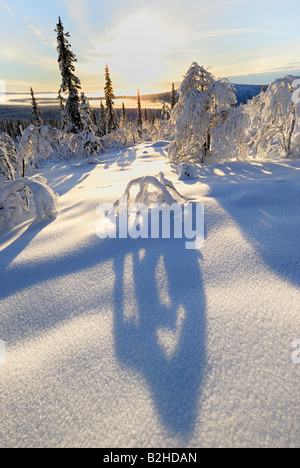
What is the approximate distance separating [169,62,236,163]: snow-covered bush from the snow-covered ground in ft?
16.3

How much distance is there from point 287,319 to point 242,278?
411 mm

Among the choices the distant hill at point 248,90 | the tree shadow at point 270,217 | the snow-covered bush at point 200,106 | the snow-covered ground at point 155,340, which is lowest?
the snow-covered ground at point 155,340

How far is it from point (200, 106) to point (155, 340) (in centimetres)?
662

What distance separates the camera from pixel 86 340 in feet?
4.35

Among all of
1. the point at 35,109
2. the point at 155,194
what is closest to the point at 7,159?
the point at 155,194

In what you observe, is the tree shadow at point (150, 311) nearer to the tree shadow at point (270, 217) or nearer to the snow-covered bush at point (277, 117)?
the tree shadow at point (270, 217)

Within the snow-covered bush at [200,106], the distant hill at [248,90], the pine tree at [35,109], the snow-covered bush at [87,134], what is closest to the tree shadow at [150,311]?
the snow-covered bush at [200,106]

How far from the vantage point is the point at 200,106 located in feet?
20.6

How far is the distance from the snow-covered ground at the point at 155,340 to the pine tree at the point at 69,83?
15761 mm

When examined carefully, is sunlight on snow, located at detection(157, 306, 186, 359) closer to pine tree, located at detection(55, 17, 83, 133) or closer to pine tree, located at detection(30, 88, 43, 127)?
pine tree, located at detection(55, 17, 83, 133)

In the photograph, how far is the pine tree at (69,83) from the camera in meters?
14.4

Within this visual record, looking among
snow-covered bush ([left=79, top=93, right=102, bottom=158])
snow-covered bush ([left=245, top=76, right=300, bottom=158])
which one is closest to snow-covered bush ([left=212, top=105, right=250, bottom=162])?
snow-covered bush ([left=245, top=76, right=300, bottom=158])

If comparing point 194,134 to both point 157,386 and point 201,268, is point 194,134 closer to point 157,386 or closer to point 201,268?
point 201,268

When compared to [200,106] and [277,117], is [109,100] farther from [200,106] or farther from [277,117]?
[277,117]
